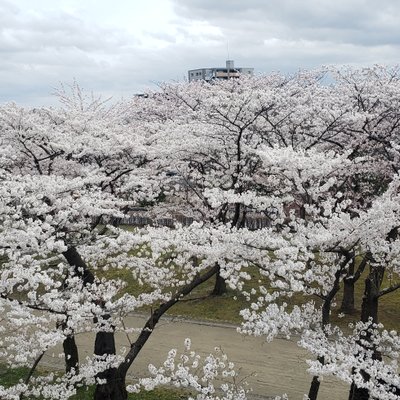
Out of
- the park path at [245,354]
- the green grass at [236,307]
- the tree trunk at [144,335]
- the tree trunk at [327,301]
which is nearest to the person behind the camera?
the tree trunk at [327,301]

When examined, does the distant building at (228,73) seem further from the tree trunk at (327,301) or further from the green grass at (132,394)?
the tree trunk at (327,301)

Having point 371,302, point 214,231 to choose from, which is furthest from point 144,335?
point 371,302

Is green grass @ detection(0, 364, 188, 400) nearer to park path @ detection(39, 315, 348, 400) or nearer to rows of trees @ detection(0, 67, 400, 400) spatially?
rows of trees @ detection(0, 67, 400, 400)

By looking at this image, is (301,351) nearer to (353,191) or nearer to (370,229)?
(353,191)

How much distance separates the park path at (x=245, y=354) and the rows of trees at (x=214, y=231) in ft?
2.06

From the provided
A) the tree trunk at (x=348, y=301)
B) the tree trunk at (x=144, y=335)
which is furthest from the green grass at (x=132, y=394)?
the tree trunk at (x=348, y=301)

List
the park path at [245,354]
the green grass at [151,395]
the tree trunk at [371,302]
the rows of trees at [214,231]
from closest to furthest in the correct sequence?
1. the rows of trees at [214,231]
2. the tree trunk at [371,302]
3. the green grass at [151,395]
4. the park path at [245,354]

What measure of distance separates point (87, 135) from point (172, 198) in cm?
719

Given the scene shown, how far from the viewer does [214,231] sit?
7320mm

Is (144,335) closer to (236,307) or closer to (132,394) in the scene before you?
(132,394)

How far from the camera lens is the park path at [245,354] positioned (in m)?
10.2

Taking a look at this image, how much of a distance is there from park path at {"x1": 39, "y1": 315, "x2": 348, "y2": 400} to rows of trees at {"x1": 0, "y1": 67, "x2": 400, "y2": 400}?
628 mm

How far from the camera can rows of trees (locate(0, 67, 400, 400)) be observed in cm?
681

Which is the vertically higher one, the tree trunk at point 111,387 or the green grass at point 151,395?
the tree trunk at point 111,387
